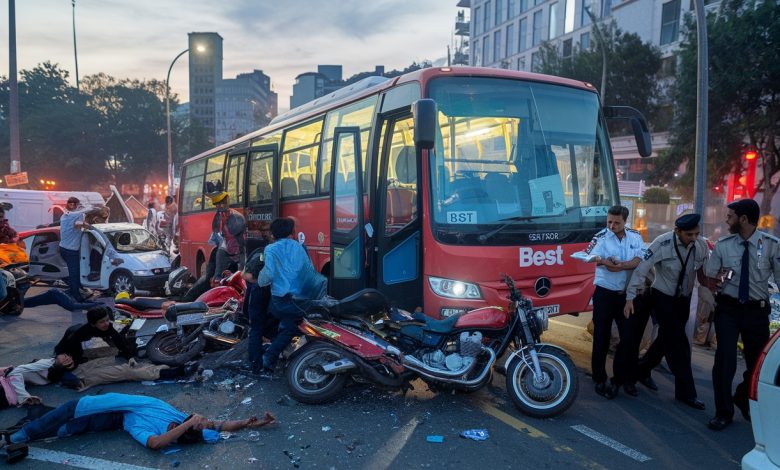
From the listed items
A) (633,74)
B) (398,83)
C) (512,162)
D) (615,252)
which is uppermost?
(633,74)

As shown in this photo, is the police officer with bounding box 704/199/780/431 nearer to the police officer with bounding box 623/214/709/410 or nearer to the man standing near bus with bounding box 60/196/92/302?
the police officer with bounding box 623/214/709/410

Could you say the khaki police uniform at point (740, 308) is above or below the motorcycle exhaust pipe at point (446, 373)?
above

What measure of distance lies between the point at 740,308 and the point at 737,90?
18773 mm

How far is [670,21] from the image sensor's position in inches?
1246

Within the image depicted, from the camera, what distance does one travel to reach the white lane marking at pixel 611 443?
4.25m

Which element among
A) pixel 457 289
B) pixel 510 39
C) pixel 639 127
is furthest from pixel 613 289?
pixel 510 39

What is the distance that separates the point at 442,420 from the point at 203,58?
16009 cm

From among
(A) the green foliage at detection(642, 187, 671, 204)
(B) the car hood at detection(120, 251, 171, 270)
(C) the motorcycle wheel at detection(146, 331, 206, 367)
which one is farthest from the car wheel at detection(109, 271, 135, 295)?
(A) the green foliage at detection(642, 187, 671, 204)

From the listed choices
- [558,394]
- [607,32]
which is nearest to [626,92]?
[607,32]

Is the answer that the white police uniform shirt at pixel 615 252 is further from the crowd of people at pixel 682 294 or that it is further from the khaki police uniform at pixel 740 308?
the khaki police uniform at pixel 740 308

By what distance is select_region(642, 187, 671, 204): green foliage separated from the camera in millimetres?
26094

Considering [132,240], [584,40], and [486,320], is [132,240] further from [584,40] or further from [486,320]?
[584,40]

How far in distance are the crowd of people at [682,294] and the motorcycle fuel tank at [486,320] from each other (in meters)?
1.10

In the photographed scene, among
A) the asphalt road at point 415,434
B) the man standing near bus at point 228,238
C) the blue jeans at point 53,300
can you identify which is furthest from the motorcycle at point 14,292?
the asphalt road at point 415,434
